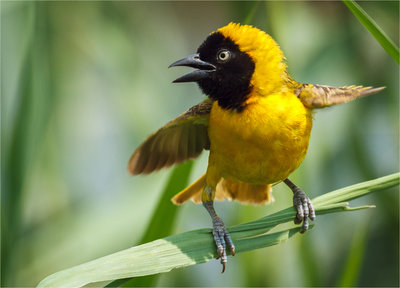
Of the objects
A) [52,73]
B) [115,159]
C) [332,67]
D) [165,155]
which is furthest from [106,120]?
[165,155]

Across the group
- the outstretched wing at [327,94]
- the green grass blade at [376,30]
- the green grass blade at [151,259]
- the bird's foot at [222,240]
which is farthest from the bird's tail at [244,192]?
the green grass blade at [376,30]

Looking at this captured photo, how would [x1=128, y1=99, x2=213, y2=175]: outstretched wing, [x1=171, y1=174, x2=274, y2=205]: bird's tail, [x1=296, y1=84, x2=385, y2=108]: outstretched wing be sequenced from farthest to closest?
[x1=171, y1=174, x2=274, y2=205]: bird's tail
[x1=128, y1=99, x2=213, y2=175]: outstretched wing
[x1=296, y1=84, x2=385, y2=108]: outstretched wing

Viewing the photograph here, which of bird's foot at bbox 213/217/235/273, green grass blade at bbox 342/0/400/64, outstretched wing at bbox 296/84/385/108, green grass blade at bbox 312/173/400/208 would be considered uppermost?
green grass blade at bbox 342/0/400/64

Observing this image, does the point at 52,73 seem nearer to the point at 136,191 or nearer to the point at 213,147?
the point at 136,191

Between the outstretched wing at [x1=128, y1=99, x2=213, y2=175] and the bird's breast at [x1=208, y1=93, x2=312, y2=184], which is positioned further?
the outstretched wing at [x1=128, y1=99, x2=213, y2=175]

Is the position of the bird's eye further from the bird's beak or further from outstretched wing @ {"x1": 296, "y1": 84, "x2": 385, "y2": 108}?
outstretched wing @ {"x1": 296, "y1": 84, "x2": 385, "y2": 108}

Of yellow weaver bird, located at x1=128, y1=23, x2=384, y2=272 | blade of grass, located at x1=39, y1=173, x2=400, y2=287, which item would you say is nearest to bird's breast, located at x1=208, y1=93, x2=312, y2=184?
yellow weaver bird, located at x1=128, y1=23, x2=384, y2=272

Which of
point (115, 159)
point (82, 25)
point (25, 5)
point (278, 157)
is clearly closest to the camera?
point (278, 157)
